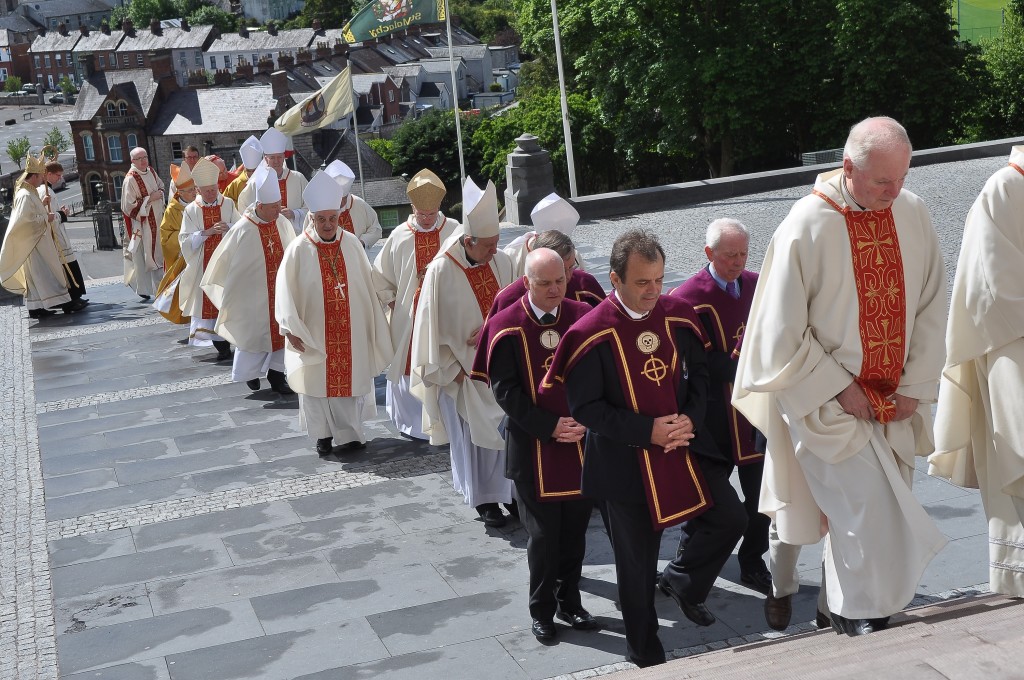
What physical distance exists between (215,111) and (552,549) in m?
74.3

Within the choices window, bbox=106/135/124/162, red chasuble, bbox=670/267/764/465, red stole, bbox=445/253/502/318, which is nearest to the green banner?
red stole, bbox=445/253/502/318

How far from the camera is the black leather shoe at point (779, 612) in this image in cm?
496

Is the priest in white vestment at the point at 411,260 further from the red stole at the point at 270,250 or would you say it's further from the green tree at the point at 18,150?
the green tree at the point at 18,150

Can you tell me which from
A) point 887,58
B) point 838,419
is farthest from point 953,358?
point 887,58

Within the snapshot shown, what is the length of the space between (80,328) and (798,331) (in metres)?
10.7

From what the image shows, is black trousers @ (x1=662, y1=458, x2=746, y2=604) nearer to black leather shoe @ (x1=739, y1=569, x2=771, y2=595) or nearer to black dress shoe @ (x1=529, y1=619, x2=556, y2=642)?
black leather shoe @ (x1=739, y1=569, x2=771, y2=595)

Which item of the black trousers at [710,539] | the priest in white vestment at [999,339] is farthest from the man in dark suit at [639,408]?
the priest in white vestment at [999,339]

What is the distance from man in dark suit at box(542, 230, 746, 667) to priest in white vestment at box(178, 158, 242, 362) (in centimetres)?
707

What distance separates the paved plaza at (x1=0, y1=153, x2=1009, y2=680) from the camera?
5.13m

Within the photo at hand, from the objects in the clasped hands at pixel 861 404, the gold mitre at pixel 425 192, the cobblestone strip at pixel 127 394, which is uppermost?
the gold mitre at pixel 425 192

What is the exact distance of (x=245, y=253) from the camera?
10031 millimetres

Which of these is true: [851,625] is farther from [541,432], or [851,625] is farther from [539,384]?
[539,384]

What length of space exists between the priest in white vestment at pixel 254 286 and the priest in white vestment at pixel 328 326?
5.28ft

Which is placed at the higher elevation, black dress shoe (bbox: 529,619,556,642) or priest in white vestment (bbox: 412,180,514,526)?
priest in white vestment (bbox: 412,180,514,526)
